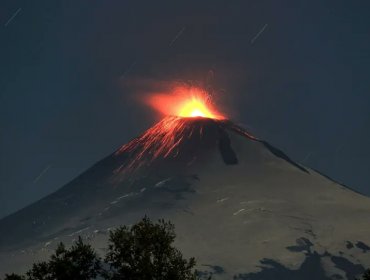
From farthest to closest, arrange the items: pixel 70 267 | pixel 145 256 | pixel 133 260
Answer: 1. pixel 70 267
2. pixel 133 260
3. pixel 145 256

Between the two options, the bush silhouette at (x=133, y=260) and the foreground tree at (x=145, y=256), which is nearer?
the foreground tree at (x=145, y=256)

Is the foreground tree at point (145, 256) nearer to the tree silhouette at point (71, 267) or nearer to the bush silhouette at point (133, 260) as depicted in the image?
the bush silhouette at point (133, 260)

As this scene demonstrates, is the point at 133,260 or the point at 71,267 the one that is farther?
the point at 71,267

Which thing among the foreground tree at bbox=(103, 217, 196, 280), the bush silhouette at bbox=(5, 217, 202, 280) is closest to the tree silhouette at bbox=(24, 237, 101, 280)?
the bush silhouette at bbox=(5, 217, 202, 280)

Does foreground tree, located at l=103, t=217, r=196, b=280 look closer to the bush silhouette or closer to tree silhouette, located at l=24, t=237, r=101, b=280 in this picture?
the bush silhouette

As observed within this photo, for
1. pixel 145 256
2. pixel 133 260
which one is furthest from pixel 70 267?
pixel 145 256

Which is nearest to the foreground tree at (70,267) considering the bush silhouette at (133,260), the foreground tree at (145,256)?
the bush silhouette at (133,260)

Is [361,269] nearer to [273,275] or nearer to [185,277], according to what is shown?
[273,275]

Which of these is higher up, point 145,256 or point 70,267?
point 145,256

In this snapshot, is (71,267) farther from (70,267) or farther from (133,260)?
(133,260)

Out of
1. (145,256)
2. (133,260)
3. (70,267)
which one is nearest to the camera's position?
(145,256)
